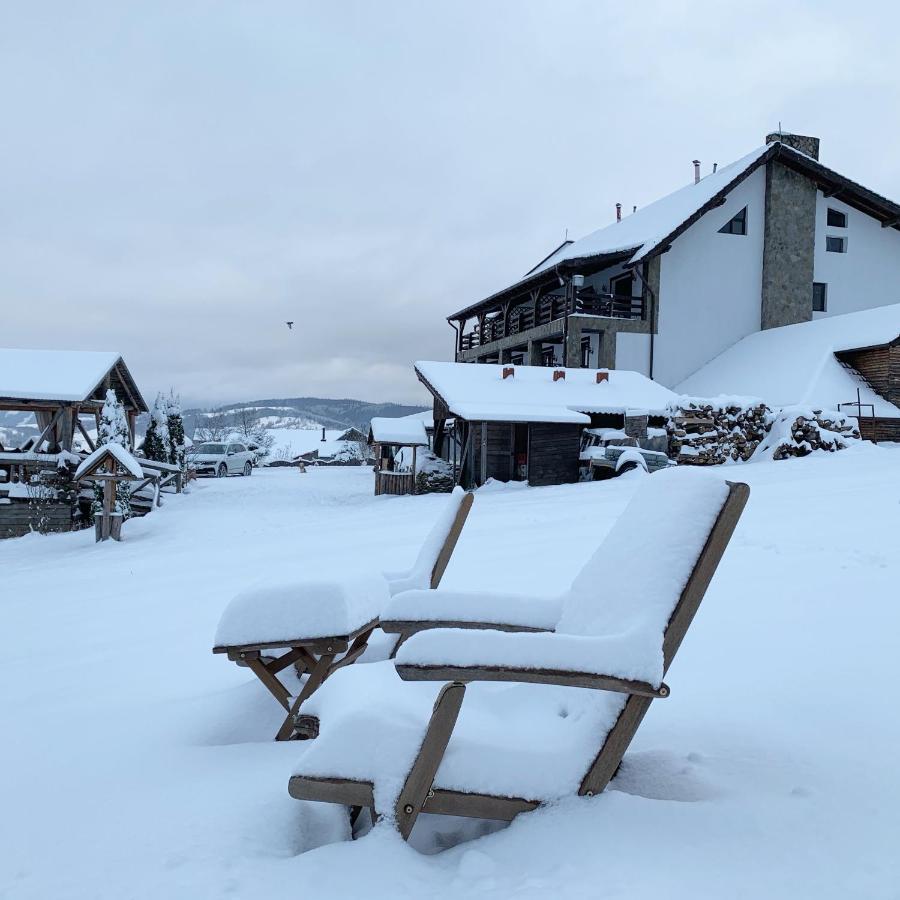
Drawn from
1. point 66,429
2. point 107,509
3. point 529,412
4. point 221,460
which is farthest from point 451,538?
point 221,460

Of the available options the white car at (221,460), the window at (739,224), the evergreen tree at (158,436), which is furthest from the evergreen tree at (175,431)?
the window at (739,224)

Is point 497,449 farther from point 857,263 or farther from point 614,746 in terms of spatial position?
point 857,263

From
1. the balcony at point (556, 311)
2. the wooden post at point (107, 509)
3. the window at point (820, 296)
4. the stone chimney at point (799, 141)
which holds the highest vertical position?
the stone chimney at point (799, 141)

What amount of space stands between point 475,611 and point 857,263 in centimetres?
3046

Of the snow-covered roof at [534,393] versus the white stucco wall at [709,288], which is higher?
the white stucco wall at [709,288]

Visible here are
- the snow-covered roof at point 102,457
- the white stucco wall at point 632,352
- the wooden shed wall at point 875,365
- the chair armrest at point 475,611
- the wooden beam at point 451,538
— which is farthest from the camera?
the white stucco wall at point 632,352

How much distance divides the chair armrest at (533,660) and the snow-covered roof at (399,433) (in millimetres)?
18067

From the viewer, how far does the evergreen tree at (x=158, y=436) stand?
23.0 meters

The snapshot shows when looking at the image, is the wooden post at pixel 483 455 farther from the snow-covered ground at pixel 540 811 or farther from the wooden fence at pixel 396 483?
the snow-covered ground at pixel 540 811

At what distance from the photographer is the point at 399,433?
2102cm

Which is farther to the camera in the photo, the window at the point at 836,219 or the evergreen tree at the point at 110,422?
the window at the point at 836,219

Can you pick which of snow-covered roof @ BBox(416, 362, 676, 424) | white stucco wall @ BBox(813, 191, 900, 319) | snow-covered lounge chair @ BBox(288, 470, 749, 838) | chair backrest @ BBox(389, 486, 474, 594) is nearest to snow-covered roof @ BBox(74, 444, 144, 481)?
snow-covered roof @ BBox(416, 362, 676, 424)

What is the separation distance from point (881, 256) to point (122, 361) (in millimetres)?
27697

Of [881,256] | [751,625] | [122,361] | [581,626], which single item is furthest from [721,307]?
[581,626]
